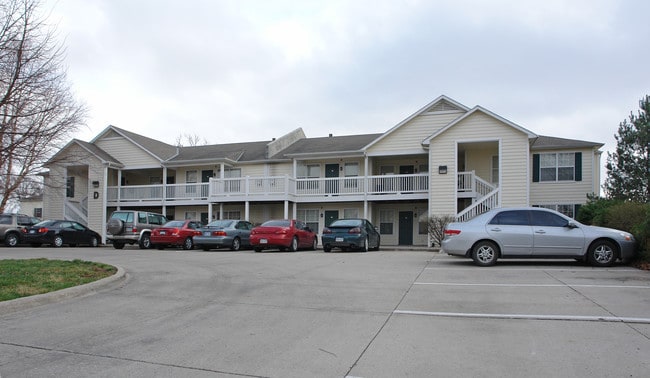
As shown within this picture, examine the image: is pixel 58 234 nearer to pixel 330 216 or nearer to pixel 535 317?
pixel 330 216

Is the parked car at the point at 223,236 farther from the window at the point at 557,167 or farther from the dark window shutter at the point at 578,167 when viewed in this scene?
the dark window shutter at the point at 578,167

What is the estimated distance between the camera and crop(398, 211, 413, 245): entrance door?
2666 cm

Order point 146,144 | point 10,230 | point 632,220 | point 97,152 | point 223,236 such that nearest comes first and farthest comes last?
point 632,220, point 223,236, point 10,230, point 97,152, point 146,144

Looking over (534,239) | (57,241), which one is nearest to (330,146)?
(57,241)

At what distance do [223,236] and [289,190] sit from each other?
666cm

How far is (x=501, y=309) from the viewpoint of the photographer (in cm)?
734

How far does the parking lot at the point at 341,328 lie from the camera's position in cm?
484

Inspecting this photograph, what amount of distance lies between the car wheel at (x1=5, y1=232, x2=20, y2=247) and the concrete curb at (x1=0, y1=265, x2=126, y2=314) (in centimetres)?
1823

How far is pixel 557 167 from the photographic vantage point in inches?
949

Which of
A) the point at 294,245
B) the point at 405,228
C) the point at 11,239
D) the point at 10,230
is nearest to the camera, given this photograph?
the point at 294,245

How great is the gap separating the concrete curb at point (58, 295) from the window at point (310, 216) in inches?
743

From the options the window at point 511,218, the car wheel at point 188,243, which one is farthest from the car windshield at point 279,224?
the window at point 511,218

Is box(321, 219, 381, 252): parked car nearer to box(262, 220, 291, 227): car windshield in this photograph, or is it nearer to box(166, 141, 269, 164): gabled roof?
box(262, 220, 291, 227): car windshield

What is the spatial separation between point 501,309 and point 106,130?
103 ft
